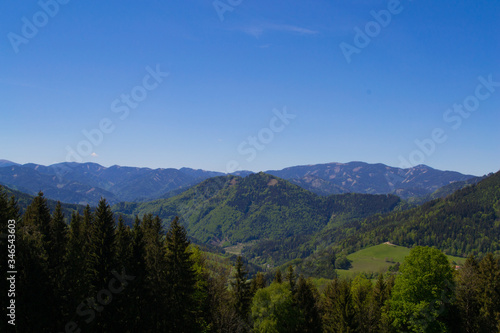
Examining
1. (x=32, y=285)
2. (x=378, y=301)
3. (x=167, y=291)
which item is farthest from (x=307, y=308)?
(x=32, y=285)

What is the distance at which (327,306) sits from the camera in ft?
153

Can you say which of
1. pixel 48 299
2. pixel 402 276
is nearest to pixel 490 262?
pixel 402 276

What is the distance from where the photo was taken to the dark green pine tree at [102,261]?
1114 inches

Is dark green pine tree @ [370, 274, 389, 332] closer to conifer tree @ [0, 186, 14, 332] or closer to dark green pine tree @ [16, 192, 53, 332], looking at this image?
dark green pine tree @ [16, 192, 53, 332]

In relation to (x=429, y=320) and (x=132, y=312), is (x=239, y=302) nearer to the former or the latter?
(x=132, y=312)

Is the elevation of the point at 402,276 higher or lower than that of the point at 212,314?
higher

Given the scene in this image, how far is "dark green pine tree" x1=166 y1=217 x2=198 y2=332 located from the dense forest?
0.37 ft

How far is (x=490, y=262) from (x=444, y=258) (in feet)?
24.5

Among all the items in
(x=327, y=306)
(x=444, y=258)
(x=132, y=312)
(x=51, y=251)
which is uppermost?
(x=51, y=251)

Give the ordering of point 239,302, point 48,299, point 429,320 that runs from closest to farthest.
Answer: point 48,299 < point 429,320 < point 239,302

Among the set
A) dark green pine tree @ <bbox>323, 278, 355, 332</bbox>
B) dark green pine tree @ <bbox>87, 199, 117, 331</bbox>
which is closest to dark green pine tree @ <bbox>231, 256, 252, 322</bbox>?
dark green pine tree @ <bbox>323, 278, 355, 332</bbox>

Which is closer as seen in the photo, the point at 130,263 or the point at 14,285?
the point at 14,285

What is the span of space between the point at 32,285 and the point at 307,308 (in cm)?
3428

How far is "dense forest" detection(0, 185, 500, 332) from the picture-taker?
26.1 m
